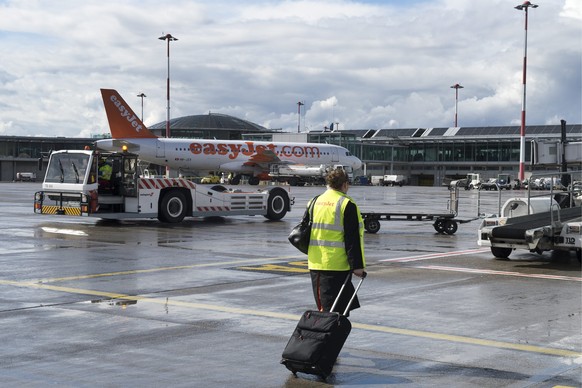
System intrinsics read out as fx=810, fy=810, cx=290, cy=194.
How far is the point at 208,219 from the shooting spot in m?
29.5

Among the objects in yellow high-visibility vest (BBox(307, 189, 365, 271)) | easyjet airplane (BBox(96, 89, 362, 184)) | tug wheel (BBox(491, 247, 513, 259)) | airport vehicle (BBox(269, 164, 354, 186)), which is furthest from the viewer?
airport vehicle (BBox(269, 164, 354, 186))

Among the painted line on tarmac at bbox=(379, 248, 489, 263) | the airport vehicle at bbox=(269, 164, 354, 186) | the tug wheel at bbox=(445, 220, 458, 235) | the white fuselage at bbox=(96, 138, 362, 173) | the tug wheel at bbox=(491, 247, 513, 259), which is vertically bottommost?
the painted line on tarmac at bbox=(379, 248, 489, 263)

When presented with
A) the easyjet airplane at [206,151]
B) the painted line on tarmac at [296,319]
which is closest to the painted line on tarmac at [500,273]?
the painted line on tarmac at [296,319]

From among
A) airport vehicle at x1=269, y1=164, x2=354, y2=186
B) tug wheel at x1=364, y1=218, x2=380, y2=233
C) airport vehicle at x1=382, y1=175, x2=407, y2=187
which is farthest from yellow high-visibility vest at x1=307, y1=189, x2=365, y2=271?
airport vehicle at x1=382, y1=175, x2=407, y2=187

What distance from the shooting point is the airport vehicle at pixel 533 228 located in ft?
→ 52.3

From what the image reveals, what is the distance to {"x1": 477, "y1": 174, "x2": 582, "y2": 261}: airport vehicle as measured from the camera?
15953 mm

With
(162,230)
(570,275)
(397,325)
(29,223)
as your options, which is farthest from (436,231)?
(397,325)

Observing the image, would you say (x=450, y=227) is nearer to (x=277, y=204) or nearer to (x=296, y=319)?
(x=277, y=204)

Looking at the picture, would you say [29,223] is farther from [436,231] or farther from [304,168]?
[304,168]

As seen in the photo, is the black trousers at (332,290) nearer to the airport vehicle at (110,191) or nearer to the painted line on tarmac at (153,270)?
the painted line on tarmac at (153,270)

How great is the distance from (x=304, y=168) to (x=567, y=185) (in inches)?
2354

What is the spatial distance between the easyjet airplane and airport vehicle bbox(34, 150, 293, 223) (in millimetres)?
28261

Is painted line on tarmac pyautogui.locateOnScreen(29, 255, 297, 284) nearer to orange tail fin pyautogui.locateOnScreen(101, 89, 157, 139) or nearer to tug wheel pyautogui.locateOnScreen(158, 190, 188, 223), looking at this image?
tug wheel pyautogui.locateOnScreen(158, 190, 188, 223)

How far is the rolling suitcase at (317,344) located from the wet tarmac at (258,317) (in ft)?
→ 0.51
